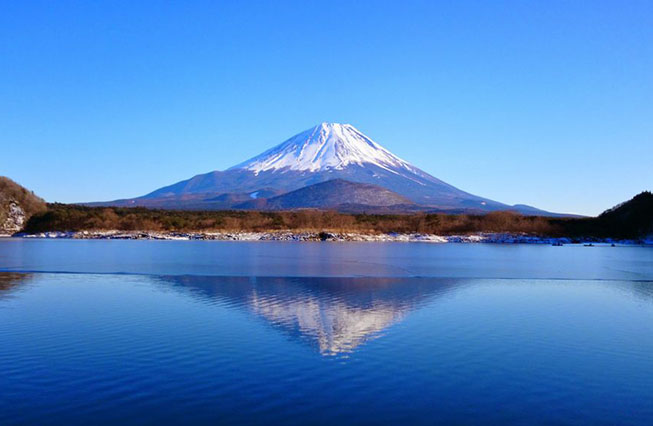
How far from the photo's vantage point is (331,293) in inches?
634

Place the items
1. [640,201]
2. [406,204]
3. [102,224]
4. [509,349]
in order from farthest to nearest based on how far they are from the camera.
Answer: [406,204] < [640,201] < [102,224] < [509,349]

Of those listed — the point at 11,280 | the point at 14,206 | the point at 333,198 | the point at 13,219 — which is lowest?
the point at 11,280

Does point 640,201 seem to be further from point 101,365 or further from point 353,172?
point 353,172

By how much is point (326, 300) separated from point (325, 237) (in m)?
42.2

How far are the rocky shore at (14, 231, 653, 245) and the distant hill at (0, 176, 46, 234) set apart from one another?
2.60m

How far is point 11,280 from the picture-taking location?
1770cm

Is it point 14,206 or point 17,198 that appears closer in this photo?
point 14,206

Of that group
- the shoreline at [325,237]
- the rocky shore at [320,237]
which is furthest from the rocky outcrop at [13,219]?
the rocky shore at [320,237]

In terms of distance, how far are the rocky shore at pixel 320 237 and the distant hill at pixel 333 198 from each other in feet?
287

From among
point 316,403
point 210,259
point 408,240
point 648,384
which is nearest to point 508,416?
point 316,403

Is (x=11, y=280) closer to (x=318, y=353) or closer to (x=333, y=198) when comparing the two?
(x=318, y=353)

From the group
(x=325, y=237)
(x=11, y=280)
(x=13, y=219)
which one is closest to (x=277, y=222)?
(x=325, y=237)

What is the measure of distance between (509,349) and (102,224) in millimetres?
55031

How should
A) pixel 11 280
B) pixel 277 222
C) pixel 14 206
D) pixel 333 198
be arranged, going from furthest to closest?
pixel 333 198
pixel 277 222
pixel 14 206
pixel 11 280
